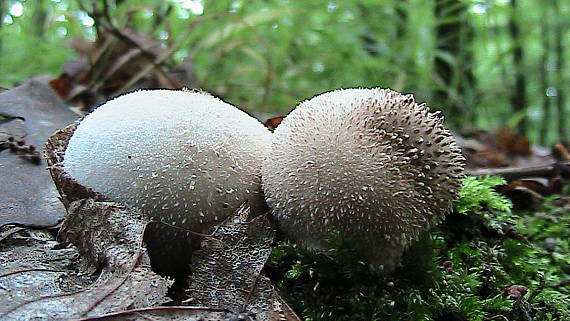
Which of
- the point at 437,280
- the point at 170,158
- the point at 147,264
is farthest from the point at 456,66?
the point at 147,264

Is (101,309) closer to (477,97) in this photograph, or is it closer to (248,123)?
(248,123)

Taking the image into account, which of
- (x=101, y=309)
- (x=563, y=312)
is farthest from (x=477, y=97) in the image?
(x=101, y=309)

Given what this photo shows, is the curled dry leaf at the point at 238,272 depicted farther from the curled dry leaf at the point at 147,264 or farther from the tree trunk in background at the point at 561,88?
the tree trunk in background at the point at 561,88

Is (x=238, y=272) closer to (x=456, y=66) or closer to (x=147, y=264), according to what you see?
(x=147, y=264)

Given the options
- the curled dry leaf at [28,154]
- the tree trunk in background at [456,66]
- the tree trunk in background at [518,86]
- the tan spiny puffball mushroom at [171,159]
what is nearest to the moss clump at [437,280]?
the tan spiny puffball mushroom at [171,159]

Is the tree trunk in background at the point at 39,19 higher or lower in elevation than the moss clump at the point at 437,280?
higher

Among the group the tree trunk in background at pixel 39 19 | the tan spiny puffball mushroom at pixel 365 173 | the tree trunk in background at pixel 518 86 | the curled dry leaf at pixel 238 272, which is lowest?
the tree trunk in background at pixel 518 86

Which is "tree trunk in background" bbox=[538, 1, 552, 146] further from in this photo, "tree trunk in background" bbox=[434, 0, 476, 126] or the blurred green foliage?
"tree trunk in background" bbox=[434, 0, 476, 126]

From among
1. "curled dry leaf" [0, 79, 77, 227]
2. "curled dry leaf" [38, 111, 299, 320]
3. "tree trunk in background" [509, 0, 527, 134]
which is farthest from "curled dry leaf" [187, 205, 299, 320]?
"tree trunk in background" [509, 0, 527, 134]
